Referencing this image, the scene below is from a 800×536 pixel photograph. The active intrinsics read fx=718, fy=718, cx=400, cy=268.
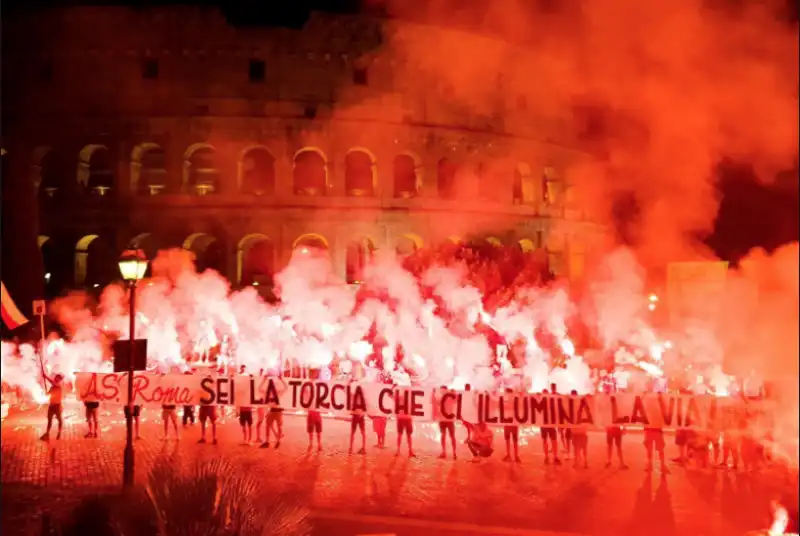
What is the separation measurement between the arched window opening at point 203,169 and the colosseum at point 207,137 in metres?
0.07

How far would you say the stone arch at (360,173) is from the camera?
102ft

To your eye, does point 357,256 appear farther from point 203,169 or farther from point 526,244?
point 526,244

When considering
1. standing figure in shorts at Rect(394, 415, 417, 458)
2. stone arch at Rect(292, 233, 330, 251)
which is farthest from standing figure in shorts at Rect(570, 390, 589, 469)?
stone arch at Rect(292, 233, 330, 251)

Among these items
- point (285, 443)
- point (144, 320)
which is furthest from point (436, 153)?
point (285, 443)

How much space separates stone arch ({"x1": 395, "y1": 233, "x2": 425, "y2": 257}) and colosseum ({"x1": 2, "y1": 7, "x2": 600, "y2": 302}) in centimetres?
10

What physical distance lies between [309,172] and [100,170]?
894 cm

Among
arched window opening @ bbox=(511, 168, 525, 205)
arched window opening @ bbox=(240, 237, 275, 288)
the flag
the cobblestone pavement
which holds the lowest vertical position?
the cobblestone pavement

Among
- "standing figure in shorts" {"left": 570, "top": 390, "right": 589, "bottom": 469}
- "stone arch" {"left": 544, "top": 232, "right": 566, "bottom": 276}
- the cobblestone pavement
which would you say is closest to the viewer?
the cobblestone pavement

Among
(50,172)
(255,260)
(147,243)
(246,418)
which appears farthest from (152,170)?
(246,418)

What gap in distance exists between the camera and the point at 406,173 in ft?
105

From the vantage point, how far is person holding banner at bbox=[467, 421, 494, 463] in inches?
501

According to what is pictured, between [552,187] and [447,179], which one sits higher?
[552,187]

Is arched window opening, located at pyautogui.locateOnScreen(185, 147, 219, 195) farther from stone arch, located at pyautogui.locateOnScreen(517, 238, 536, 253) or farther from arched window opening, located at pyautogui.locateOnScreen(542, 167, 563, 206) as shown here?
arched window opening, located at pyautogui.locateOnScreen(542, 167, 563, 206)

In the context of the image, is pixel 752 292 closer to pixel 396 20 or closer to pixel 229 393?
pixel 229 393
